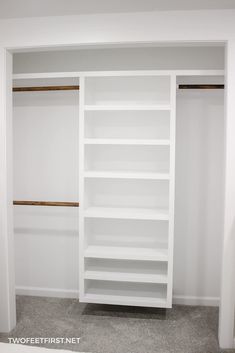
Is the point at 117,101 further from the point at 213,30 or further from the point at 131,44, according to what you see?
the point at 213,30

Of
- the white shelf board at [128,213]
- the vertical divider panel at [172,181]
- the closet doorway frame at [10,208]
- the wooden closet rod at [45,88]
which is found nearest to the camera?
the closet doorway frame at [10,208]

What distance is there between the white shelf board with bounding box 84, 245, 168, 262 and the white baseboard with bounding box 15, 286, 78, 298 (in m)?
0.66

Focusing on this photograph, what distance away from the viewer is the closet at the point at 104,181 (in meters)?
2.61

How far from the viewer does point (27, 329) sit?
8.16ft

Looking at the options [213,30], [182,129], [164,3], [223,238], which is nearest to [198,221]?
[223,238]

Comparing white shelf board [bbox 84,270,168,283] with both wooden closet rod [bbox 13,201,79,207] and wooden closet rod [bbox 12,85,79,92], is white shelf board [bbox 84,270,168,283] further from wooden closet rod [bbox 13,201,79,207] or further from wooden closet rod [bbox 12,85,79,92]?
wooden closet rod [bbox 12,85,79,92]

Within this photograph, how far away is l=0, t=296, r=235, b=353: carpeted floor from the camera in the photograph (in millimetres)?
2287

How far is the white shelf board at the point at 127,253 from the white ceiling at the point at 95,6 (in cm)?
186

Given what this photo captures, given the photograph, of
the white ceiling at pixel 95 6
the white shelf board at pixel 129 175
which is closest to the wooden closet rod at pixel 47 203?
the white shelf board at pixel 129 175

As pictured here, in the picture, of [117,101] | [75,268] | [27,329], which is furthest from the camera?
[75,268]

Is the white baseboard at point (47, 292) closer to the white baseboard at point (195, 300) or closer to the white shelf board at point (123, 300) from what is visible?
the white shelf board at point (123, 300)

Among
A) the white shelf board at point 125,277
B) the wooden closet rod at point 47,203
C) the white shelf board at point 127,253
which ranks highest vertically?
the wooden closet rod at point 47,203

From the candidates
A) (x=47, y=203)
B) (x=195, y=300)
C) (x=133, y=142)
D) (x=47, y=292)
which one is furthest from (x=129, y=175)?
(x=47, y=292)

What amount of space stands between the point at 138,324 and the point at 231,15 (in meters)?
2.44
